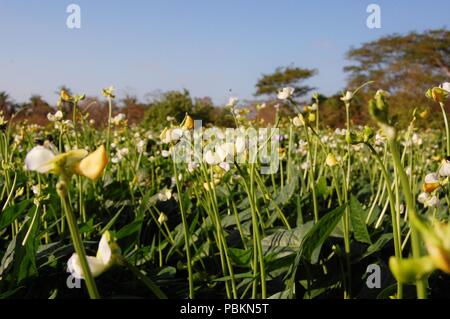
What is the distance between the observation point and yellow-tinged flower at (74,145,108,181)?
0.39m

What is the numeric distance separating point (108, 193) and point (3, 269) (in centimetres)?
68

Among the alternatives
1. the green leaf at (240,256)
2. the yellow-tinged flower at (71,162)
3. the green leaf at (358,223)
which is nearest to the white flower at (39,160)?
the yellow-tinged flower at (71,162)

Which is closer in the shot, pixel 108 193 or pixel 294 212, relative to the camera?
pixel 294 212

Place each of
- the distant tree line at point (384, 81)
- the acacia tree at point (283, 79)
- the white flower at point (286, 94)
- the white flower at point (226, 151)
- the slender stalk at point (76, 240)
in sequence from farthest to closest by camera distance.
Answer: the acacia tree at point (283, 79) → the distant tree line at point (384, 81) → the white flower at point (286, 94) → the white flower at point (226, 151) → the slender stalk at point (76, 240)

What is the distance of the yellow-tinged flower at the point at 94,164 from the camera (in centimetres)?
39

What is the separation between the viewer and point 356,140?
60 centimetres

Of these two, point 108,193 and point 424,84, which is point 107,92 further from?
point 424,84

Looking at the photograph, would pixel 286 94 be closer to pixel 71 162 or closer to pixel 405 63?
pixel 71 162

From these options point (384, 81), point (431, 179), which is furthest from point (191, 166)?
point (384, 81)

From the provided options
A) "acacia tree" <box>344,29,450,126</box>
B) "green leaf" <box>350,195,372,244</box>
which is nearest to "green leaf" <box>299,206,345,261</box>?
"green leaf" <box>350,195,372,244</box>

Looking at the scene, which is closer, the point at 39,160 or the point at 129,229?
the point at 39,160

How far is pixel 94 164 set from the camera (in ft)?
1.29

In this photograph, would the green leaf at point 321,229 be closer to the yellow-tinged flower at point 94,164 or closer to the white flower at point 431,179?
the white flower at point 431,179
